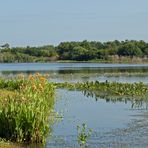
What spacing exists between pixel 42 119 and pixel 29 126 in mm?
434

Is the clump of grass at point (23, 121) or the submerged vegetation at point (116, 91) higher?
the clump of grass at point (23, 121)

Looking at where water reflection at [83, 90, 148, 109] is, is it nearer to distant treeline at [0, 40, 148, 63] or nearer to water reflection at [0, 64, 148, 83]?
water reflection at [0, 64, 148, 83]

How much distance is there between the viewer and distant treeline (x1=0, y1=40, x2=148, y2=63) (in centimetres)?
11681

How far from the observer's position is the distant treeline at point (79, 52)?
4599 inches

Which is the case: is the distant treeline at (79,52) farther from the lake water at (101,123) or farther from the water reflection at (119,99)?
the lake water at (101,123)

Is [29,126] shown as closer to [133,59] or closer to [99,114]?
[99,114]

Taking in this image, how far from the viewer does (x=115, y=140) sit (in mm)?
14695

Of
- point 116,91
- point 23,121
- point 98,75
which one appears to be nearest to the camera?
point 23,121

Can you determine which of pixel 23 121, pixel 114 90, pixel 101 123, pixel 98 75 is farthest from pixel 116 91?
pixel 98 75

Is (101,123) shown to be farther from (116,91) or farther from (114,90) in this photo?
(114,90)

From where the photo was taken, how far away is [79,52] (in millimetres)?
123438

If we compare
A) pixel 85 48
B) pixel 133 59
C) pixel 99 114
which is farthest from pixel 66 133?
pixel 85 48

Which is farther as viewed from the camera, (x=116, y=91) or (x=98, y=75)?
(x=98, y=75)

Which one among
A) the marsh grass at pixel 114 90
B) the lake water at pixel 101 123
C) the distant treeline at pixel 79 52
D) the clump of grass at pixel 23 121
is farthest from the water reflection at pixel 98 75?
the distant treeline at pixel 79 52
